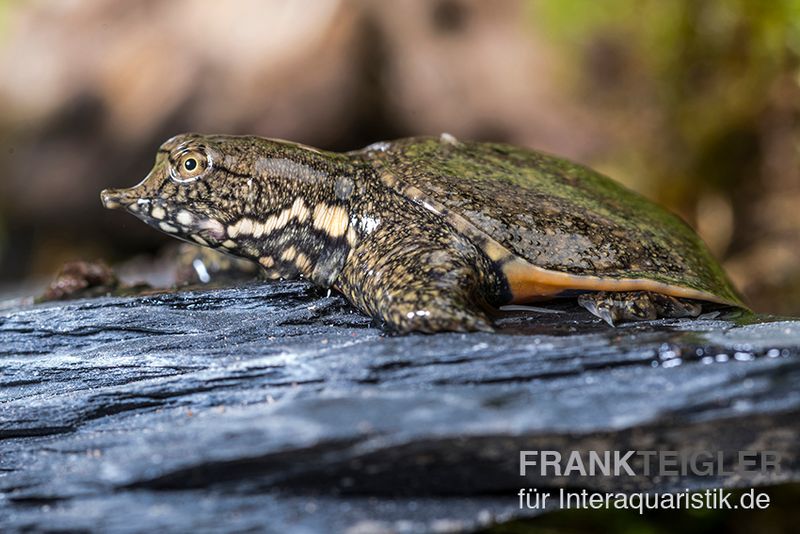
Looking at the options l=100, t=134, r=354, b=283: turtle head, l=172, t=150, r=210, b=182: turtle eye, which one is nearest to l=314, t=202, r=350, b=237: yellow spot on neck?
l=100, t=134, r=354, b=283: turtle head

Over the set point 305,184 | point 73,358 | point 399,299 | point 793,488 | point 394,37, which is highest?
point 394,37

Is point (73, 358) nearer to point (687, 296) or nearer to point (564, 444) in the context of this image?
point (564, 444)

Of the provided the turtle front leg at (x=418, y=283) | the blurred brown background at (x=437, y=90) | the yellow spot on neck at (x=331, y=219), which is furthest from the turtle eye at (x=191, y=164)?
the blurred brown background at (x=437, y=90)

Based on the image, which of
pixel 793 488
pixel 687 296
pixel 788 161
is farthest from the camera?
pixel 788 161

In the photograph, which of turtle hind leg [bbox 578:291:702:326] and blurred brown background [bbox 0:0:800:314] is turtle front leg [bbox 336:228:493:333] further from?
blurred brown background [bbox 0:0:800:314]

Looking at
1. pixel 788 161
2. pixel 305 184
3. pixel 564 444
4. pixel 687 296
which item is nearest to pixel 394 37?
pixel 788 161

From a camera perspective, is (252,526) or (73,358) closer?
(252,526)

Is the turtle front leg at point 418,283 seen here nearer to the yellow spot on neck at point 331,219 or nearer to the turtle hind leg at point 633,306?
the yellow spot on neck at point 331,219
